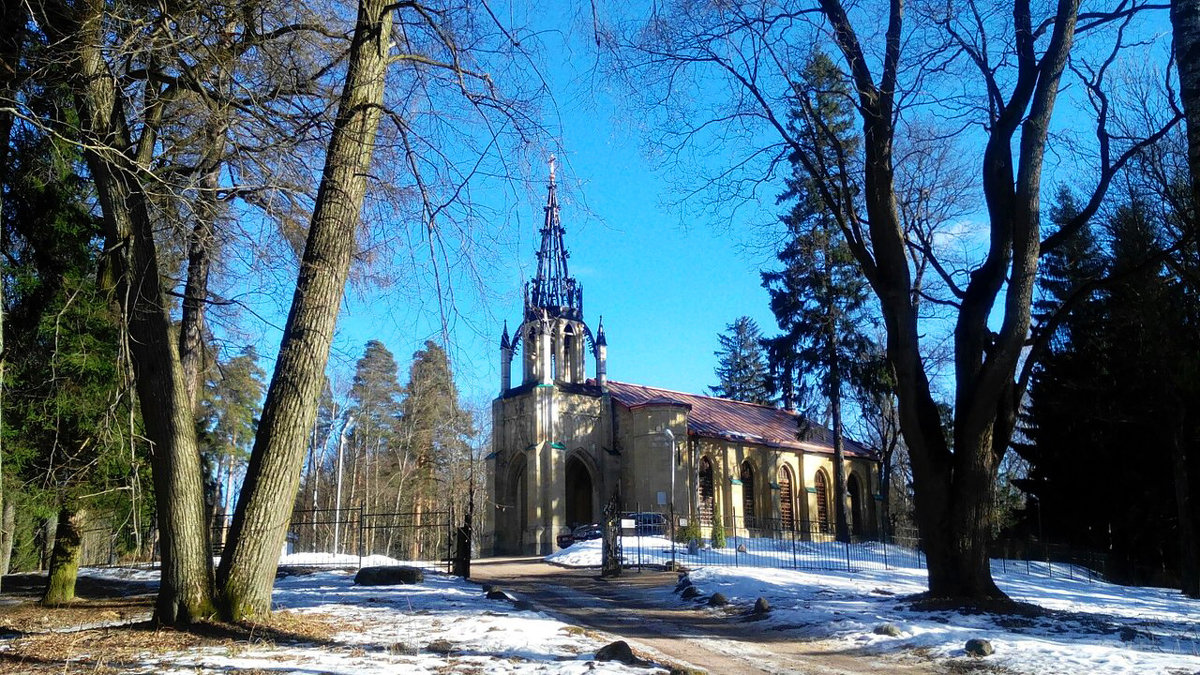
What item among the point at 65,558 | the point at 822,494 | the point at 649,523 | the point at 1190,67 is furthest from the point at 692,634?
the point at 822,494

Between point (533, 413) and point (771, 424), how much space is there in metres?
16.6

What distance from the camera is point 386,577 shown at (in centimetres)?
1459

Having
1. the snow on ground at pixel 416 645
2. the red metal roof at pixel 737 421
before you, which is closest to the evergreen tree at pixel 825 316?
the red metal roof at pixel 737 421

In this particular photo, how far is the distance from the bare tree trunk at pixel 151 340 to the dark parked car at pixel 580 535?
85.9 feet

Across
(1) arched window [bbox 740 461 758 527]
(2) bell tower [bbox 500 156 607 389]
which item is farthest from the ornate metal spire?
(1) arched window [bbox 740 461 758 527]

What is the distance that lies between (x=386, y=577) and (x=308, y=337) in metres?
7.78

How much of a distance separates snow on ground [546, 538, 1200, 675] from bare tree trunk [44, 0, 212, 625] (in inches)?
296

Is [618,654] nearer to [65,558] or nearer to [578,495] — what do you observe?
[65,558]

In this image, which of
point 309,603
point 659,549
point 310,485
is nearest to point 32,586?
point 309,603

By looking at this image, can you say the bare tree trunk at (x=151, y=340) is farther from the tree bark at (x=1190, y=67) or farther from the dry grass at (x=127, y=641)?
the tree bark at (x=1190, y=67)

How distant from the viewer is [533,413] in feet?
127

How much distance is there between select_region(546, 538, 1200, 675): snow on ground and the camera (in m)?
8.61

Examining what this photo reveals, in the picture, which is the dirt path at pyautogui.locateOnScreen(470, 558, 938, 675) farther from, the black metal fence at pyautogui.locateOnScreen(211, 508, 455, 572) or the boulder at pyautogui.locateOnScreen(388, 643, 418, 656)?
the black metal fence at pyautogui.locateOnScreen(211, 508, 455, 572)

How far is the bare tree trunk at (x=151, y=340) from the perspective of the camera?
7.64 m
